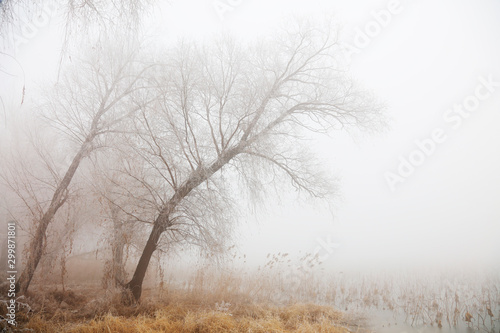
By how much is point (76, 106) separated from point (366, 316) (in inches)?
420

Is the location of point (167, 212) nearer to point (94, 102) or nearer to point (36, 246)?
point (36, 246)

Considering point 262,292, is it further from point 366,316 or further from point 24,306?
point 24,306

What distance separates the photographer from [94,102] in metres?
7.51

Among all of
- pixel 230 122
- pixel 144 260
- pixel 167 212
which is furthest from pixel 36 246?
pixel 230 122

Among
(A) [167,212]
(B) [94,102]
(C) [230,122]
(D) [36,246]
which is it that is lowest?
(D) [36,246]

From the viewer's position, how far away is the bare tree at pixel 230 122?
650 cm

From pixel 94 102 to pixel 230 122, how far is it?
429 cm

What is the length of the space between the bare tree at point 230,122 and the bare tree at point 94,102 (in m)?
0.97

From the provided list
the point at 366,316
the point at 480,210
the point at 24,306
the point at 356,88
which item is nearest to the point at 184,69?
the point at 356,88

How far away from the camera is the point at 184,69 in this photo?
7.00 metres

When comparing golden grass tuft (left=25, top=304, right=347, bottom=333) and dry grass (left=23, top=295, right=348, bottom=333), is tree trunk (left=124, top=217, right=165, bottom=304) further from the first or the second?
golden grass tuft (left=25, top=304, right=347, bottom=333)

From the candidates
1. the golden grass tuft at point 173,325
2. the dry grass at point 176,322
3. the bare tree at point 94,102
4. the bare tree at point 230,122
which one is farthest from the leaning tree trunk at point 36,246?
the bare tree at point 230,122

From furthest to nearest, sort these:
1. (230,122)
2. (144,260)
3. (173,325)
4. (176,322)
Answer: (230,122) → (144,260) → (176,322) → (173,325)

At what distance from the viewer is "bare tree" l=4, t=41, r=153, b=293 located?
6.99 meters
